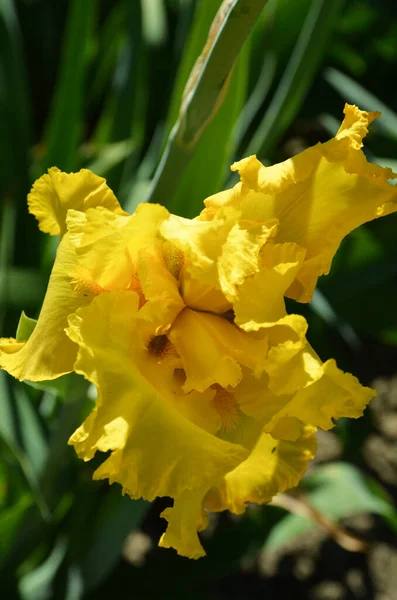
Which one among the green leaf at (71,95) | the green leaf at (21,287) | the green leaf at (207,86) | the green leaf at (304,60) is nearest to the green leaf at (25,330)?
the green leaf at (207,86)

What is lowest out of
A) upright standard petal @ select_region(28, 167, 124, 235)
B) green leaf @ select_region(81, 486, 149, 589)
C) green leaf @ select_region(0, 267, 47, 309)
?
green leaf @ select_region(81, 486, 149, 589)

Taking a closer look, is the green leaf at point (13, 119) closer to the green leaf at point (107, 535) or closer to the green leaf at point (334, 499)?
the green leaf at point (107, 535)

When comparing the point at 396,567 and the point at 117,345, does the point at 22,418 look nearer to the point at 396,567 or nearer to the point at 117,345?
the point at 117,345

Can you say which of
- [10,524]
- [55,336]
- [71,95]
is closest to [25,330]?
[55,336]

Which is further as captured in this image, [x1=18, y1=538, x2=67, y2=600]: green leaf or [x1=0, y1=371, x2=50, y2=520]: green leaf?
[x1=18, y1=538, x2=67, y2=600]: green leaf

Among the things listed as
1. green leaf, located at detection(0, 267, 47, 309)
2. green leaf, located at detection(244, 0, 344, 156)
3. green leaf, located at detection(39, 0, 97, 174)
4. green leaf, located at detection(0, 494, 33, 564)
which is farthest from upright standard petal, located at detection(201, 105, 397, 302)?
green leaf, located at detection(39, 0, 97, 174)

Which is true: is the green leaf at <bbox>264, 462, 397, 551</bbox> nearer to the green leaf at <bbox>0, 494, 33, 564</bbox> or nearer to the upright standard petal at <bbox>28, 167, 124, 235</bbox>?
the green leaf at <bbox>0, 494, 33, 564</bbox>

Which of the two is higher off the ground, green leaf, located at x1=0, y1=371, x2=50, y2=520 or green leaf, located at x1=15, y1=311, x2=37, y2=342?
green leaf, located at x1=15, y1=311, x2=37, y2=342

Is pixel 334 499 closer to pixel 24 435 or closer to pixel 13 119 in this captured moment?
pixel 24 435

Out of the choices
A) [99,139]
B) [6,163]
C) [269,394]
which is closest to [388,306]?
[99,139]
